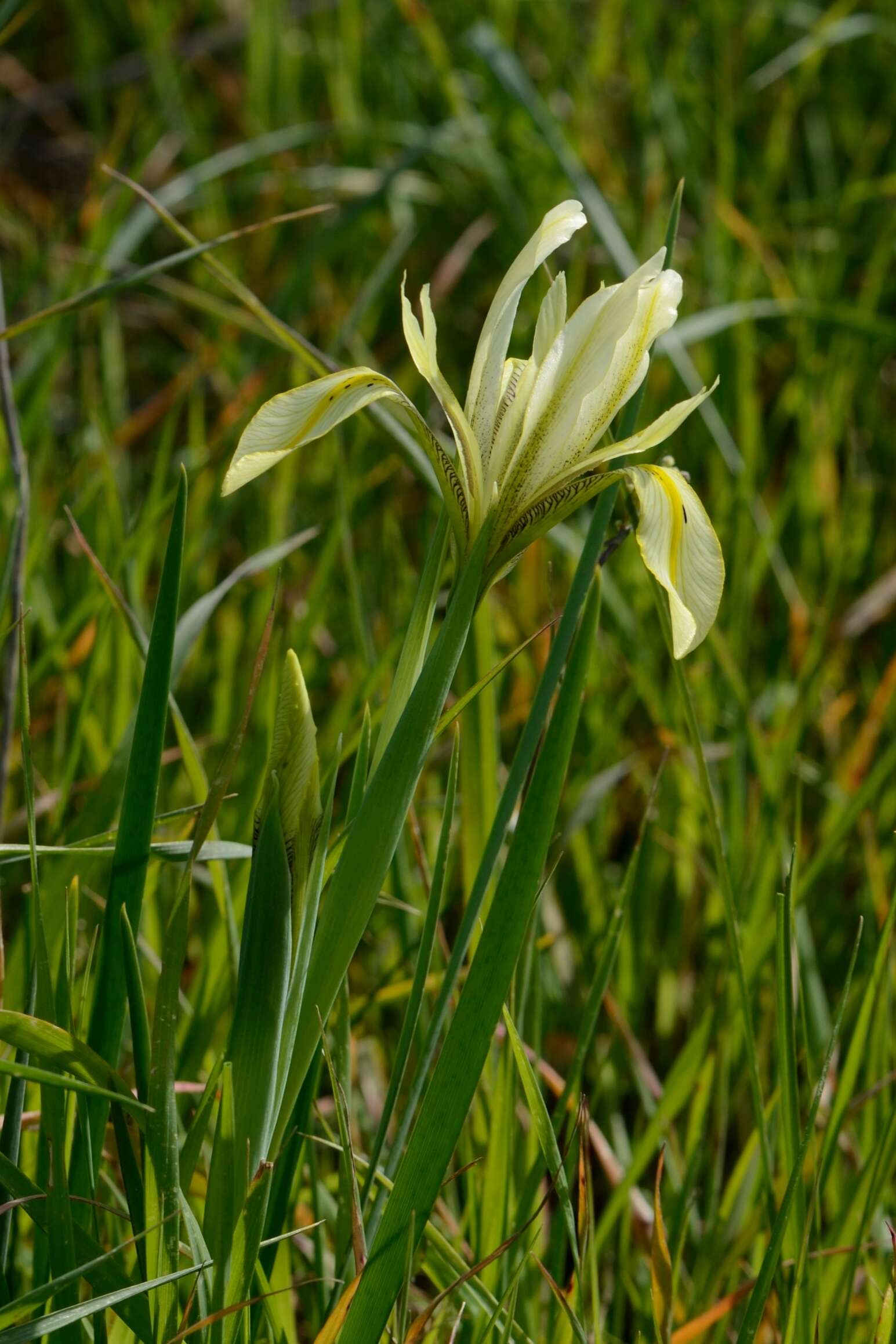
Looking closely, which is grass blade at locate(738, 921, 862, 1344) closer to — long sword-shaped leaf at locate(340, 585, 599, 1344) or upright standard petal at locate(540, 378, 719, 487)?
long sword-shaped leaf at locate(340, 585, 599, 1344)

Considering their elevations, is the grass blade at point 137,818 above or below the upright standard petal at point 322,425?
below

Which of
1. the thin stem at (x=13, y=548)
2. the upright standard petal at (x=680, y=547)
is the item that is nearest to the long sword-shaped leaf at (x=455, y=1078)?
the upright standard petal at (x=680, y=547)

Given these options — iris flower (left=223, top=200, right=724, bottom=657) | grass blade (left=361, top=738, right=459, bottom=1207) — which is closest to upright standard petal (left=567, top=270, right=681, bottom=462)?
iris flower (left=223, top=200, right=724, bottom=657)

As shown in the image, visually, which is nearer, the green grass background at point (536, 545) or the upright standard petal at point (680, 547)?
the upright standard petal at point (680, 547)

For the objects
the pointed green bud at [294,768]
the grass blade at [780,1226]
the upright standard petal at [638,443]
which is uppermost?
the upright standard petal at [638,443]

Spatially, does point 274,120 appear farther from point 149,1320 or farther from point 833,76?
point 149,1320

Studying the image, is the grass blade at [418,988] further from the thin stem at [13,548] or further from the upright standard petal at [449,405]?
the thin stem at [13,548]

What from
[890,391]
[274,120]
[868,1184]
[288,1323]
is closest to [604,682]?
[868,1184]
